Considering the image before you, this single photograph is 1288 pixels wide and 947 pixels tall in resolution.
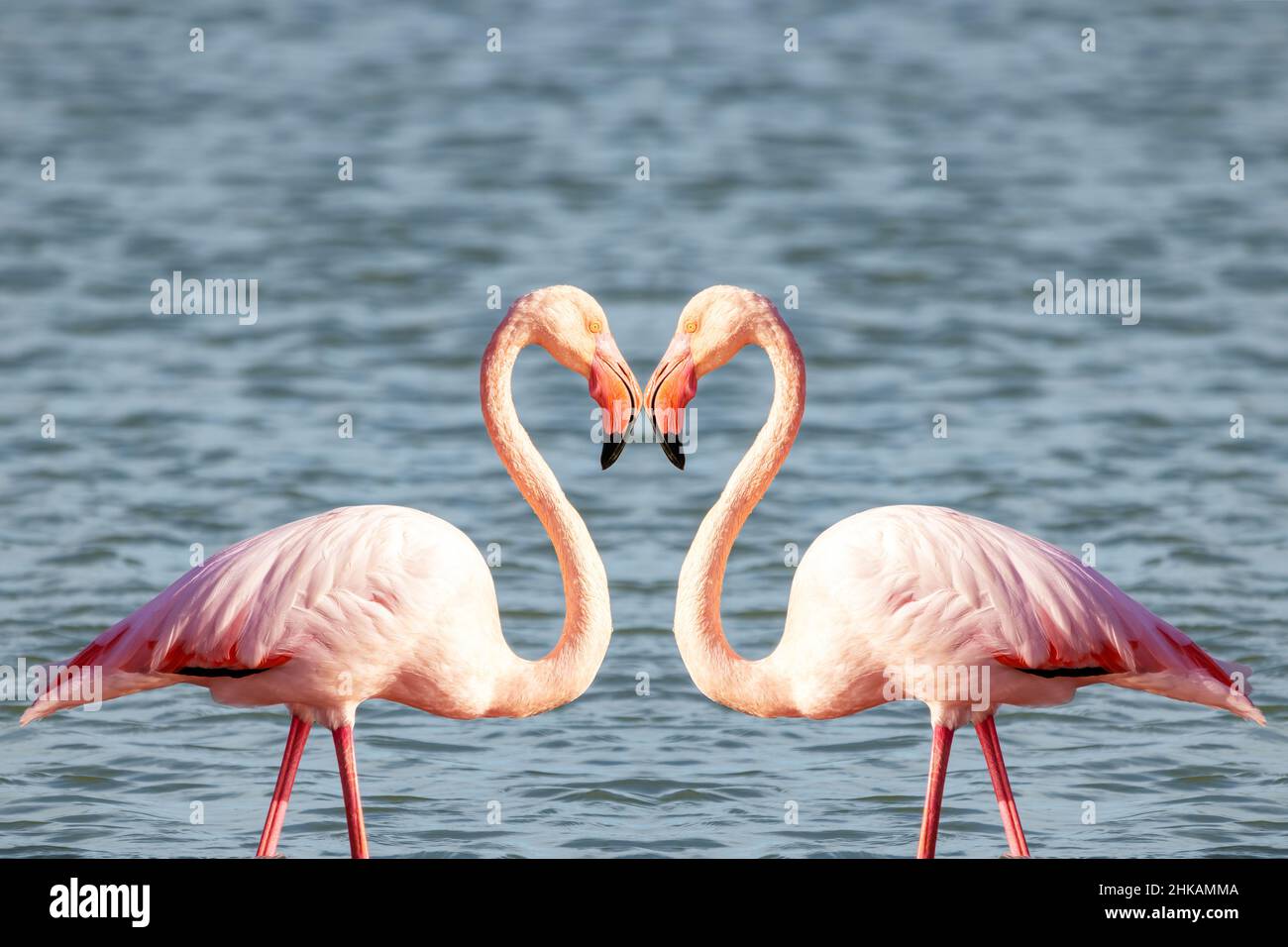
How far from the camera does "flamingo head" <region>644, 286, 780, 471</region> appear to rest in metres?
7.78

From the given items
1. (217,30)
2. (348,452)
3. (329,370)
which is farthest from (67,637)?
(217,30)

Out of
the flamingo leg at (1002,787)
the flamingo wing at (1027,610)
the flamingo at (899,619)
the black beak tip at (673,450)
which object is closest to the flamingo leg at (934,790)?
the flamingo at (899,619)

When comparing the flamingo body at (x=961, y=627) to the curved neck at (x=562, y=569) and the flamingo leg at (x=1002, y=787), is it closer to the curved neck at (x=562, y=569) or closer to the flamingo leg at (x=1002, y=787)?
the flamingo leg at (x=1002, y=787)

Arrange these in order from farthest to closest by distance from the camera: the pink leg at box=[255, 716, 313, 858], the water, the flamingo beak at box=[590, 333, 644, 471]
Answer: the water, the pink leg at box=[255, 716, 313, 858], the flamingo beak at box=[590, 333, 644, 471]

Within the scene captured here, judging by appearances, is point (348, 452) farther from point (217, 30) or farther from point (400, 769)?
point (217, 30)

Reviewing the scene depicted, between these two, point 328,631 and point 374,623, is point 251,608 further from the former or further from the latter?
point 374,623

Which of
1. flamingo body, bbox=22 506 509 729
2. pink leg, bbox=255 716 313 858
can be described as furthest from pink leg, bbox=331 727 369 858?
pink leg, bbox=255 716 313 858

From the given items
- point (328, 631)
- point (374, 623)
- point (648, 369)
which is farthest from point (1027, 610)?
point (648, 369)

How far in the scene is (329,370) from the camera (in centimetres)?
2002

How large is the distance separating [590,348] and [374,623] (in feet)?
4.35

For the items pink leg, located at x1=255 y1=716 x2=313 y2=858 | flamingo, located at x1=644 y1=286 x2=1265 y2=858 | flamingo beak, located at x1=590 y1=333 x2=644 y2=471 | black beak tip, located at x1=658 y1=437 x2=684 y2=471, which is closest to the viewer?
black beak tip, located at x1=658 y1=437 x2=684 y2=471

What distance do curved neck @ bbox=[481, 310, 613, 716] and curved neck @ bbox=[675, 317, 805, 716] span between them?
0.34 meters

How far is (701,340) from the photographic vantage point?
7.97m

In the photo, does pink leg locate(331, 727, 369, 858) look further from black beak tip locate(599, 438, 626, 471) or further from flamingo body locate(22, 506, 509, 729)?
black beak tip locate(599, 438, 626, 471)
